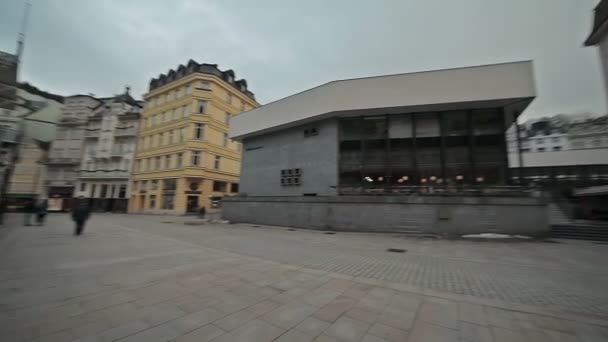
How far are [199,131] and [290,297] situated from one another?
3099 centimetres

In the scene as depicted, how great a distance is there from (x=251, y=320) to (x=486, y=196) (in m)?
15.2

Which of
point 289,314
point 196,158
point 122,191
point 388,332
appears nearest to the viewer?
point 388,332

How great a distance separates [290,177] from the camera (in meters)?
20.5

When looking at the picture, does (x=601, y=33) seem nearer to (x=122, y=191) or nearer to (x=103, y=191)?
(x=122, y=191)

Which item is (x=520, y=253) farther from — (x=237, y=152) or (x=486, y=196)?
(x=237, y=152)

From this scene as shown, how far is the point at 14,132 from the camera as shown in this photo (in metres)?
6.09

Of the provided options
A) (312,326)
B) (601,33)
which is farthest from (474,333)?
(601,33)

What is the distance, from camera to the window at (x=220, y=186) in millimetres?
31531

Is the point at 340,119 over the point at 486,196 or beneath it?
over

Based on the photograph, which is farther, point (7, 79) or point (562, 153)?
point (562, 153)

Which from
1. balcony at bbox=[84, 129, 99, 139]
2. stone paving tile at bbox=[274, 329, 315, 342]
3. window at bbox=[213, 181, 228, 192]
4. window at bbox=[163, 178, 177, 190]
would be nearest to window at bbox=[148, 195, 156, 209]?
window at bbox=[163, 178, 177, 190]

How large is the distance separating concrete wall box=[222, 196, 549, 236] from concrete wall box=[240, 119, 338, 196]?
221cm

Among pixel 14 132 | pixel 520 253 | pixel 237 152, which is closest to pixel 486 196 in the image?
pixel 520 253

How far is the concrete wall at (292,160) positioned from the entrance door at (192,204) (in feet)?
30.1
